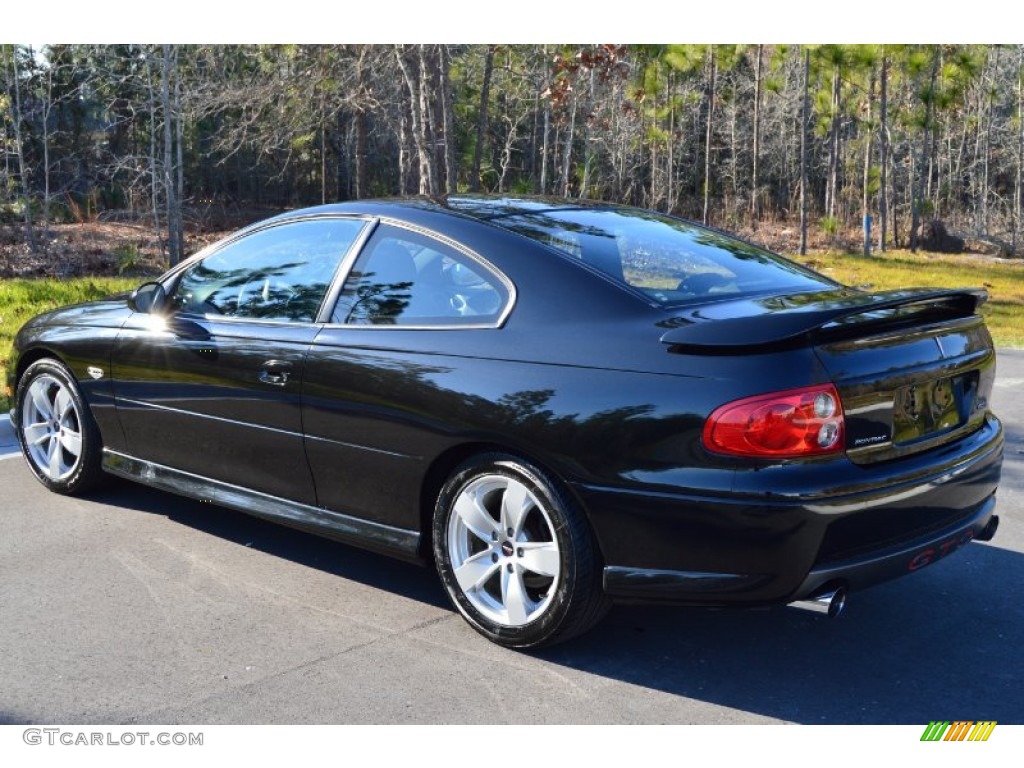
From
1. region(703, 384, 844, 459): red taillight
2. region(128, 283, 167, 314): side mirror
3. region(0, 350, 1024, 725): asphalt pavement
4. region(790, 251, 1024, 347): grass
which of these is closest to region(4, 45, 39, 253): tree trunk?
region(790, 251, 1024, 347): grass

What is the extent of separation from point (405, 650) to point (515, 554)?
51 centimetres

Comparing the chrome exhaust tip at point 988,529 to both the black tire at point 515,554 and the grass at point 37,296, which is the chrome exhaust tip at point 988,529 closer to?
the black tire at point 515,554

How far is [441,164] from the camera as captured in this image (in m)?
15.8

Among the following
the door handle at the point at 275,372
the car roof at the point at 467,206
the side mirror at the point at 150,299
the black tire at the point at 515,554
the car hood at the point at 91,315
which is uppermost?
the car roof at the point at 467,206

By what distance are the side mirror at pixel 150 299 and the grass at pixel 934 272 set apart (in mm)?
17436

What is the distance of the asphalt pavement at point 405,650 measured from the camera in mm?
3334

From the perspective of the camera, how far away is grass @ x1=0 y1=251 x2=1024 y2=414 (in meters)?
12.0

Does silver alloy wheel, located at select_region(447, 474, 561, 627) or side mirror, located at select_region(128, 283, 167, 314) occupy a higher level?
side mirror, located at select_region(128, 283, 167, 314)

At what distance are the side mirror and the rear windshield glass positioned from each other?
1.77 metres

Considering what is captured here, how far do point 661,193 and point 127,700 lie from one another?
40.4m

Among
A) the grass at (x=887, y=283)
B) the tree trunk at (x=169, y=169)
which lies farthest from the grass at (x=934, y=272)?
the tree trunk at (x=169, y=169)

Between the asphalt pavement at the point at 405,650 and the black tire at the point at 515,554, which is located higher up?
the black tire at the point at 515,554

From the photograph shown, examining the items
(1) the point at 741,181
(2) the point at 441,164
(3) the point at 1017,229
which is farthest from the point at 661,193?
(2) the point at 441,164
